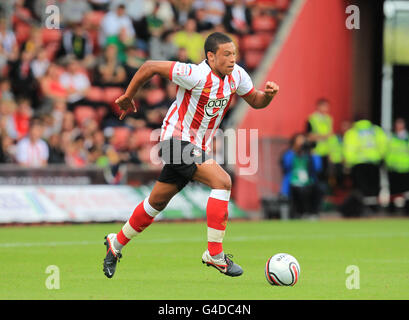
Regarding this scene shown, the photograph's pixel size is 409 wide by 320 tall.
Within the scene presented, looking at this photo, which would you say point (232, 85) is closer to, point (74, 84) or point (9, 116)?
point (9, 116)

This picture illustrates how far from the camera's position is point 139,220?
816cm

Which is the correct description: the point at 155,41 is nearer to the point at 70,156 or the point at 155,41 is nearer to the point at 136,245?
the point at 70,156

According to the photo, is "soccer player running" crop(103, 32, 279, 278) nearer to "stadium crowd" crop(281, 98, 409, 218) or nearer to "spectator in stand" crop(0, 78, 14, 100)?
"stadium crowd" crop(281, 98, 409, 218)

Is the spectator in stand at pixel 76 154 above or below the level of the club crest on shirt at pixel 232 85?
below

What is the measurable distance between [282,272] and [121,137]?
10.5 m

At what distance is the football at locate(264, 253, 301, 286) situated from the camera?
739 centimetres

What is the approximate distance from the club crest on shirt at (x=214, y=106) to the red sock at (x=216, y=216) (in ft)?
2.43

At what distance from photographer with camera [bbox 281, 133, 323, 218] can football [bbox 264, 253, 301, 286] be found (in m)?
9.86

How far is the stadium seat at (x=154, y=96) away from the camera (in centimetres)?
1853

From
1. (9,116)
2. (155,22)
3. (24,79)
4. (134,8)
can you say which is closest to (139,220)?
(9,116)

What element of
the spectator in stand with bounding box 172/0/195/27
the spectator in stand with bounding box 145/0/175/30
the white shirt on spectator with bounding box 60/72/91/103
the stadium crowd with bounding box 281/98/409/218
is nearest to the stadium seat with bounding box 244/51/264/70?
the spectator in stand with bounding box 172/0/195/27

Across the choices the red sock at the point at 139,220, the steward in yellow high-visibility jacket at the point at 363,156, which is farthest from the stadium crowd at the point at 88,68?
the red sock at the point at 139,220

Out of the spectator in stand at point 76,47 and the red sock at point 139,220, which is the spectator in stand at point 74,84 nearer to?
the spectator in stand at point 76,47
